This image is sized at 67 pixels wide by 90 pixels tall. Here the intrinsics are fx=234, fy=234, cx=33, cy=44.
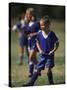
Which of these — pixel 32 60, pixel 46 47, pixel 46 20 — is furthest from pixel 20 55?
pixel 46 20

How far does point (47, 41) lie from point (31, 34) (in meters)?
0.13

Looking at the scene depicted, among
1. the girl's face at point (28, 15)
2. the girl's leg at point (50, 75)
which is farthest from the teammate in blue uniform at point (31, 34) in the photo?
the girl's leg at point (50, 75)

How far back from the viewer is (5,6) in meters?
1.64

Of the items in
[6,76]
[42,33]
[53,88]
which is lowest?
[53,88]

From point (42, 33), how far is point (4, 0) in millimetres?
357

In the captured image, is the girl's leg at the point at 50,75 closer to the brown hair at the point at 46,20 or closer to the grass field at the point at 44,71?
the grass field at the point at 44,71

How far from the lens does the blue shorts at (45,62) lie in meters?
1.69

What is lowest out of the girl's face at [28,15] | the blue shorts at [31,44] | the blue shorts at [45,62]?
the blue shorts at [45,62]

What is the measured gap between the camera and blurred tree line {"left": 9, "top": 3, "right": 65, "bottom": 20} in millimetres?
1652

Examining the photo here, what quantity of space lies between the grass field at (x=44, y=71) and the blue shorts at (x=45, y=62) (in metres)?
0.03

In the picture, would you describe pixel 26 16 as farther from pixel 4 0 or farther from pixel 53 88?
pixel 53 88

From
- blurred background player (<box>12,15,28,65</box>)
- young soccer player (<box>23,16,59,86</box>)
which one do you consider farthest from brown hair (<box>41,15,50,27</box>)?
blurred background player (<box>12,15,28,65</box>)

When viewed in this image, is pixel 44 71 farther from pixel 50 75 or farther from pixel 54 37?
pixel 54 37

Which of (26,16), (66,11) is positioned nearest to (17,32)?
(26,16)
